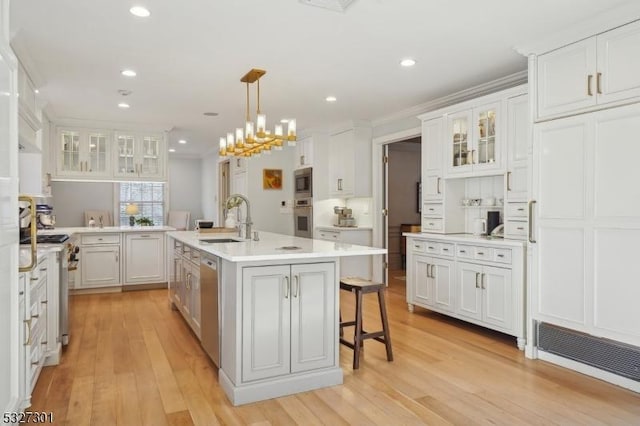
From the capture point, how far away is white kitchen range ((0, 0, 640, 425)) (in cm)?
261

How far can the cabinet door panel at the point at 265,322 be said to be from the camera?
2.68 m

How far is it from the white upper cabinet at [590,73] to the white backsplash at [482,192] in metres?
1.29

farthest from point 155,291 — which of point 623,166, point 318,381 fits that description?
point 623,166

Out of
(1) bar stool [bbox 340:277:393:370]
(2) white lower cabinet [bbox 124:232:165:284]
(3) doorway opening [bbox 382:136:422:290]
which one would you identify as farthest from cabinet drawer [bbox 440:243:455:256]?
(2) white lower cabinet [bbox 124:232:165:284]

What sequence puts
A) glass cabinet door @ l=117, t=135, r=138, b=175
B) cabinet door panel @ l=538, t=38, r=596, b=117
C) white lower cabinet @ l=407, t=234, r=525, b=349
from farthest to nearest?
1. glass cabinet door @ l=117, t=135, r=138, b=175
2. white lower cabinet @ l=407, t=234, r=525, b=349
3. cabinet door panel @ l=538, t=38, r=596, b=117

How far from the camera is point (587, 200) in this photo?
3.03 m

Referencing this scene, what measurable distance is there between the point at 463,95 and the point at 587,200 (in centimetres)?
222

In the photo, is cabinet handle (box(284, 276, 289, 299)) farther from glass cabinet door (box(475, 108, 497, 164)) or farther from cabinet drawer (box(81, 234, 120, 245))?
cabinet drawer (box(81, 234, 120, 245))

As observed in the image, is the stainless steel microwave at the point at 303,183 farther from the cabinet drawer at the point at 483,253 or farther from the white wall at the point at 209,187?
the cabinet drawer at the point at 483,253

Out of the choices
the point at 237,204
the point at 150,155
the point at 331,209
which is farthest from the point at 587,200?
the point at 150,155

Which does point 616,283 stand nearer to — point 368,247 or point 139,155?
point 368,247

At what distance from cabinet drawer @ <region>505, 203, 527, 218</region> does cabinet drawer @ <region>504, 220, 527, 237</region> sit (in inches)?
2.5

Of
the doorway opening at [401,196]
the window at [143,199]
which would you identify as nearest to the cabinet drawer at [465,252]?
the doorway opening at [401,196]

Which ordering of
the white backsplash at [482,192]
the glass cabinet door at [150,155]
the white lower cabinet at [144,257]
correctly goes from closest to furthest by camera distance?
the white backsplash at [482,192], the white lower cabinet at [144,257], the glass cabinet door at [150,155]
